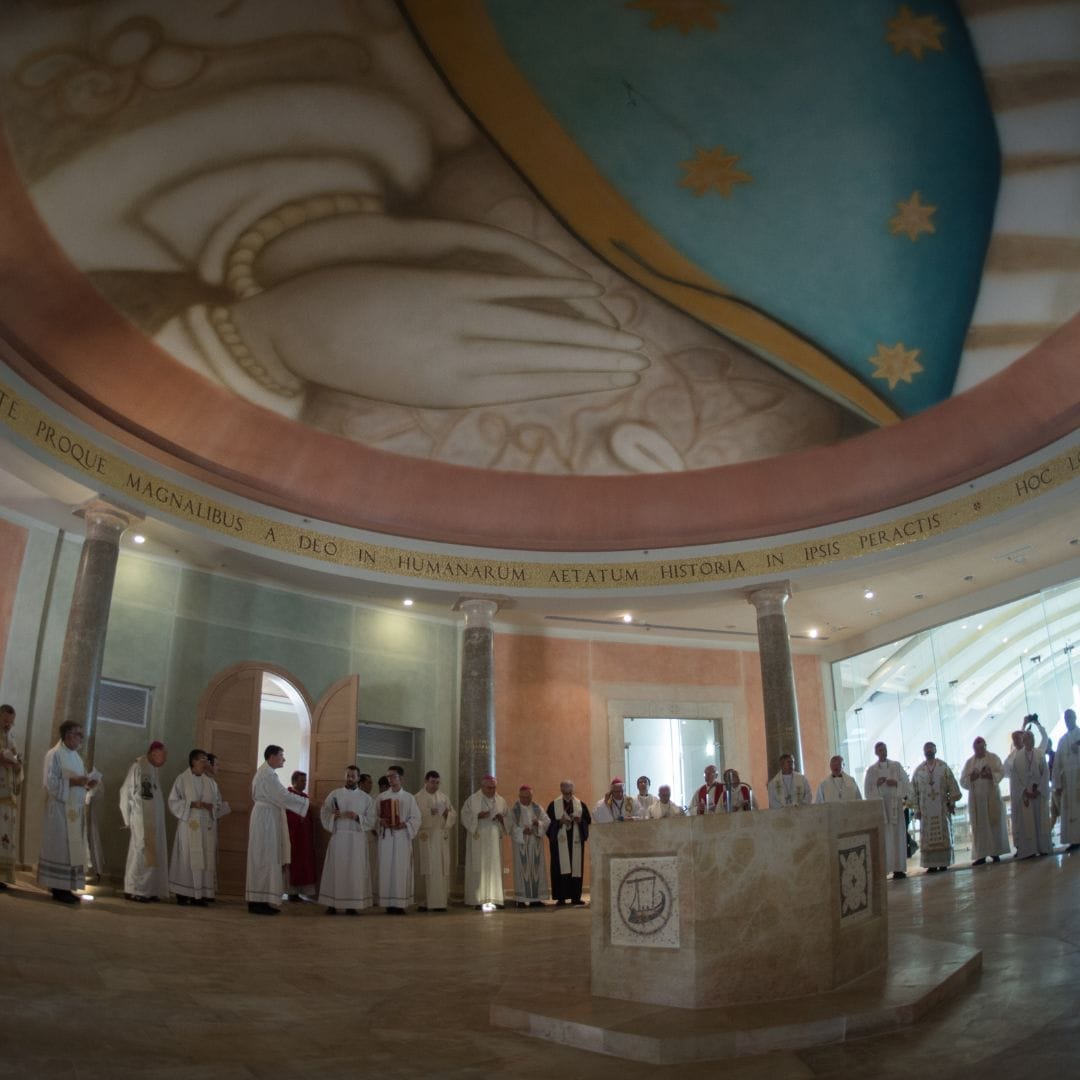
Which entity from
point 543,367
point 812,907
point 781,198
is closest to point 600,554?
point 543,367

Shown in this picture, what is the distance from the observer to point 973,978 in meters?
4.77

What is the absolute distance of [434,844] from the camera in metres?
12.3

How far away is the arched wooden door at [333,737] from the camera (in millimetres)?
13227

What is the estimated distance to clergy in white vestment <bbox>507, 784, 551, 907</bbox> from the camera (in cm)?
1276

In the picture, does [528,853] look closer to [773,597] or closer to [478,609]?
[478,609]

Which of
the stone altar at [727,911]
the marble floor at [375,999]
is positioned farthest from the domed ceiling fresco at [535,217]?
the stone altar at [727,911]

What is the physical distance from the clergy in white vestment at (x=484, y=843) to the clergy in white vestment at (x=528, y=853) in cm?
19

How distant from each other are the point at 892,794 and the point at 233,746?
810 centimetres

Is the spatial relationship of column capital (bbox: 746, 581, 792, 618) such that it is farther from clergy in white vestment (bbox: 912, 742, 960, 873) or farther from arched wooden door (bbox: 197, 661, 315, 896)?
arched wooden door (bbox: 197, 661, 315, 896)

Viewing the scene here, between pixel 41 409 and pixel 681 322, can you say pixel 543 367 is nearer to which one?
pixel 681 322

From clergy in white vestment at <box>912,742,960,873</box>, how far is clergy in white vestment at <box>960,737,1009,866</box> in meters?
0.23

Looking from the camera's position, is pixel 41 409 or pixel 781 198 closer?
pixel 41 409

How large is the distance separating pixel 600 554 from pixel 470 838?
4.29 metres

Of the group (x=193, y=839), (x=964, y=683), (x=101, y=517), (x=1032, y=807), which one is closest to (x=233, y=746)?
(x=193, y=839)
